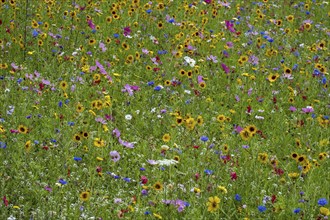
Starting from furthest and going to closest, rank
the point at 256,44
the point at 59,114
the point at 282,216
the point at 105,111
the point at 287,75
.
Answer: the point at 256,44 → the point at 287,75 → the point at 105,111 → the point at 59,114 → the point at 282,216

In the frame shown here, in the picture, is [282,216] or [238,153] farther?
[238,153]

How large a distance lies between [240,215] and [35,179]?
1248 millimetres

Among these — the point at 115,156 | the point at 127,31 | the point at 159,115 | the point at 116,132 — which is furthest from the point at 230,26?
→ the point at 115,156

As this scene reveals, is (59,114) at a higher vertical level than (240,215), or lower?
higher

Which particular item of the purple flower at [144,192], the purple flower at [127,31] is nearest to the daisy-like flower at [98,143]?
the purple flower at [144,192]

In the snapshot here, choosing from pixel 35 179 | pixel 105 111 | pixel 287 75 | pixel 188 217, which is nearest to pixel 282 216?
pixel 188 217

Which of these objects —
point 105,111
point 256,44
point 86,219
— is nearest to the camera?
point 86,219

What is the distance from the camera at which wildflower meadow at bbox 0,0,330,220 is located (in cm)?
356

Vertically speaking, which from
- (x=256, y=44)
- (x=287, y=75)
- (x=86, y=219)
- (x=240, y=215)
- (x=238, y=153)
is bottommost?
(x=86, y=219)

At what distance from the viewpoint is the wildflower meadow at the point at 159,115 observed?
11.7ft

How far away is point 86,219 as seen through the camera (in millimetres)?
3266

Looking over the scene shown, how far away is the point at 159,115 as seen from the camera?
4.79m

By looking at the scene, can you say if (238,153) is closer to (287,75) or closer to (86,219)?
(86,219)

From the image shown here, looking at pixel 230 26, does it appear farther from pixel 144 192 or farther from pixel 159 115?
pixel 144 192
